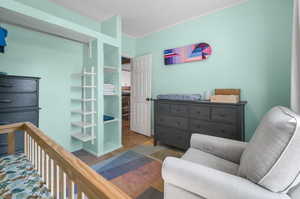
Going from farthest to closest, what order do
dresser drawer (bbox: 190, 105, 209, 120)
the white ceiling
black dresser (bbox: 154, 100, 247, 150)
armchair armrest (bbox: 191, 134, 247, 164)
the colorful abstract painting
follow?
the colorful abstract painting < the white ceiling < dresser drawer (bbox: 190, 105, 209, 120) < black dresser (bbox: 154, 100, 247, 150) < armchair armrest (bbox: 191, 134, 247, 164)

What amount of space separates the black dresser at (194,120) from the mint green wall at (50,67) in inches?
64.3

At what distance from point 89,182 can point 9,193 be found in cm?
78

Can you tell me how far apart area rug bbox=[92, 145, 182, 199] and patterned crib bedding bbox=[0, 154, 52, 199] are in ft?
Answer: 2.77

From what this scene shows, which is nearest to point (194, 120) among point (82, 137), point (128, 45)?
point (82, 137)

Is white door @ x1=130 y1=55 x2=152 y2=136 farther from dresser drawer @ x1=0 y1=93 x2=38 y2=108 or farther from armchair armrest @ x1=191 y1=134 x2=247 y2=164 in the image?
dresser drawer @ x1=0 y1=93 x2=38 y2=108

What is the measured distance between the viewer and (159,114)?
2600 millimetres

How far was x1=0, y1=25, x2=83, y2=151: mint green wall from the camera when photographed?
6.23 ft

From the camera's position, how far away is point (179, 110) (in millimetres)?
2314

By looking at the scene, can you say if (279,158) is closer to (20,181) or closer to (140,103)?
(20,181)

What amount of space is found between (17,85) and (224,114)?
2.61 metres

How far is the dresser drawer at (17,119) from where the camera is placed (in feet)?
5.05

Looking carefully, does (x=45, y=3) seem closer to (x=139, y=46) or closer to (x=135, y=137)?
(x=139, y=46)

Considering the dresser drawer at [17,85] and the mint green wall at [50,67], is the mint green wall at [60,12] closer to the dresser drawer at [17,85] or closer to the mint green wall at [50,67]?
the mint green wall at [50,67]

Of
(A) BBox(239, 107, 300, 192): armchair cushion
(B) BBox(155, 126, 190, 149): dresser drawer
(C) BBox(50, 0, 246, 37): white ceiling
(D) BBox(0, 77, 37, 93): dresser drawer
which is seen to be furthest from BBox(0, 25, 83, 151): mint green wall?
(A) BBox(239, 107, 300, 192): armchair cushion
